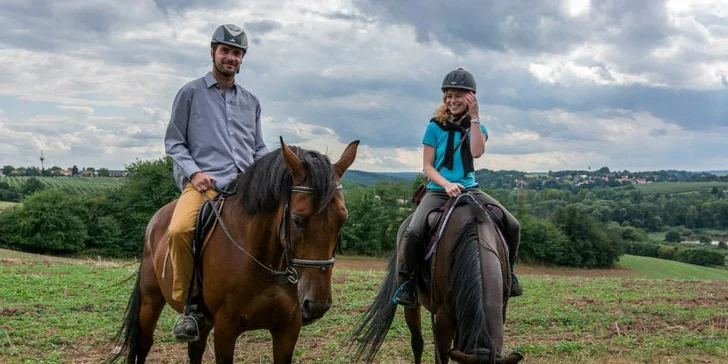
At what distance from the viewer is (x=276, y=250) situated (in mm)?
4066

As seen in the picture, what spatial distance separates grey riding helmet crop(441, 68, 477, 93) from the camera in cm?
548

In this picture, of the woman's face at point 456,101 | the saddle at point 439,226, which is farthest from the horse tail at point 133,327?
the woman's face at point 456,101

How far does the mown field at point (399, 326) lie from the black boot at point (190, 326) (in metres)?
2.52

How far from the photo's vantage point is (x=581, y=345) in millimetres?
7652

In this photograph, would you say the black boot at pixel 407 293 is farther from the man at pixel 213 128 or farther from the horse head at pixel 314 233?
the horse head at pixel 314 233

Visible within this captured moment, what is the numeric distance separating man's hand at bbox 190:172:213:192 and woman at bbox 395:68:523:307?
2.03m

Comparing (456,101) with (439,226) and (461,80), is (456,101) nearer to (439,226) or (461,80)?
(461,80)

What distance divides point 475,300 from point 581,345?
14.3 ft

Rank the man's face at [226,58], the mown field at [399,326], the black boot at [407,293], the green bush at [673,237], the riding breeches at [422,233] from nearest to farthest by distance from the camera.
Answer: the man's face at [226,58], the riding breeches at [422,233], the black boot at [407,293], the mown field at [399,326], the green bush at [673,237]

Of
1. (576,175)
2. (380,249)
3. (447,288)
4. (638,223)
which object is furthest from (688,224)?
(447,288)

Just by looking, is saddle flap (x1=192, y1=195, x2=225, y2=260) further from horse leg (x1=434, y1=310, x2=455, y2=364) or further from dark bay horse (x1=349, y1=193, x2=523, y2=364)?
horse leg (x1=434, y1=310, x2=455, y2=364)

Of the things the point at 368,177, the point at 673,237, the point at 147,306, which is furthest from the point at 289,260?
the point at 673,237

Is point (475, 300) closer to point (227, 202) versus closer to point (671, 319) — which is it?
point (227, 202)

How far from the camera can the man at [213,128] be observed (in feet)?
15.8
